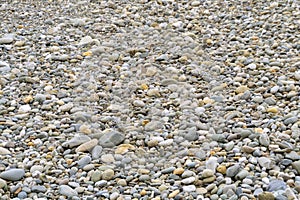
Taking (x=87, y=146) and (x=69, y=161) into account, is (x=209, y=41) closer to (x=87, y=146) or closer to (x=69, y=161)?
(x=87, y=146)

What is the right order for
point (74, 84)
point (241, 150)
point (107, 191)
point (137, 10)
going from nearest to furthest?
point (107, 191)
point (241, 150)
point (74, 84)
point (137, 10)

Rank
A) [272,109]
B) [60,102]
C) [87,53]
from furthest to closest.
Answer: [87,53]
[60,102]
[272,109]

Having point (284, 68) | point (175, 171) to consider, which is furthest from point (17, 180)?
point (284, 68)

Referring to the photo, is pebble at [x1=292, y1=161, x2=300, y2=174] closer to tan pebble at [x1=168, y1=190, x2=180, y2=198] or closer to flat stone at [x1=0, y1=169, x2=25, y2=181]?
tan pebble at [x1=168, y1=190, x2=180, y2=198]

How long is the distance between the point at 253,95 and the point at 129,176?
1.21 meters

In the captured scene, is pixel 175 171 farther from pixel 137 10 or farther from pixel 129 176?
pixel 137 10

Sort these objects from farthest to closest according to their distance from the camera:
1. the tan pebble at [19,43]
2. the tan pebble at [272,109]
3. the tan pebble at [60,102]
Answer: the tan pebble at [19,43], the tan pebble at [60,102], the tan pebble at [272,109]

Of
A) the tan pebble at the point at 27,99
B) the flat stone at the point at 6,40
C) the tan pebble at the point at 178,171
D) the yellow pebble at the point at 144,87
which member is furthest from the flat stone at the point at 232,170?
the flat stone at the point at 6,40

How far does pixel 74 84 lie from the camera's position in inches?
141

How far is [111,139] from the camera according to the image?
2920 millimetres

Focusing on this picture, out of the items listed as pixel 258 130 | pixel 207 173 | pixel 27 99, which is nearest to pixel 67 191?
pixel 207 173

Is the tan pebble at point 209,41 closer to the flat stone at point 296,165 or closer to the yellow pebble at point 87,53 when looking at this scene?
the yellow pebble at point 87,53

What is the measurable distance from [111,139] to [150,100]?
56 cm

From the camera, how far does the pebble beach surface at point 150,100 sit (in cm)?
256
